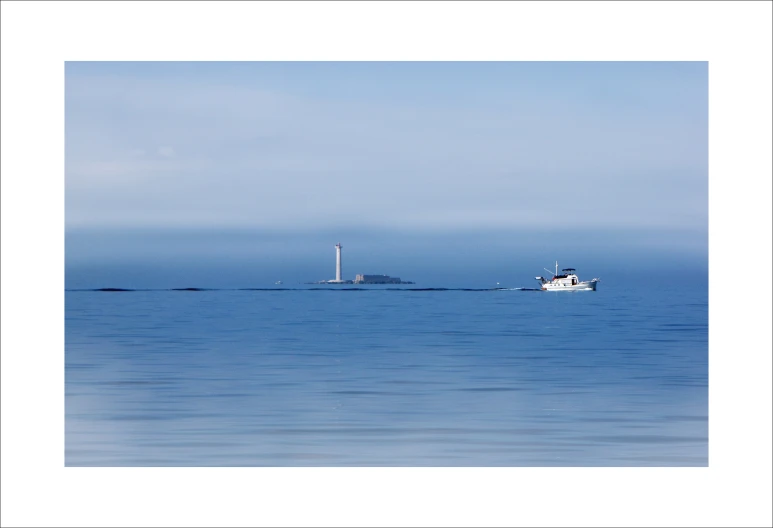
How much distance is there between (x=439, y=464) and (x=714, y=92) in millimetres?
4311

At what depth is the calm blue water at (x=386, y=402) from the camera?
7859mm

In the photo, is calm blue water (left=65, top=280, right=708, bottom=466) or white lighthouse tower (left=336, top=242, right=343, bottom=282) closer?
calm blue water (left=65, top=280, right=708, bottom=466)

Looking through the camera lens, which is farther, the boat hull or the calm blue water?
the boat hull

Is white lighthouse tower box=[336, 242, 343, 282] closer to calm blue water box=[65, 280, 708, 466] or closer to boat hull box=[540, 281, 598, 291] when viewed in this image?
boat hull box=[540, 281, 598, 291]

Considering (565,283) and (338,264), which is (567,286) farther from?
(338,264)

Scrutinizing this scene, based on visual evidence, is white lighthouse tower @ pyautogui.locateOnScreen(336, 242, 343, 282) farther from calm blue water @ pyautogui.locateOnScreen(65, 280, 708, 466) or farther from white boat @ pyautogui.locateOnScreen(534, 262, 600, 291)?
calm blue water @ pyautogui.locateOnScreen(65, 280, 708, 466)

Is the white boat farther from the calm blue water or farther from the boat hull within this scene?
the calm blue water

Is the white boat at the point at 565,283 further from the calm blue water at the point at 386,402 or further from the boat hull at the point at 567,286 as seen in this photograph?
the calm blue water at the point at 386,402

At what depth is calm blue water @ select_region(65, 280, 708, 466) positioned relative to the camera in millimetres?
7859

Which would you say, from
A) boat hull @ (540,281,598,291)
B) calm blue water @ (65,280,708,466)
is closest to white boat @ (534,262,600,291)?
boat hull @ (540,281,598,291)

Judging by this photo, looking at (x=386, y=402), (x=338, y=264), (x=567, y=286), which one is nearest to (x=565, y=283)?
(x=567, y=286)

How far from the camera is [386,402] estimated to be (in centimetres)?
1043

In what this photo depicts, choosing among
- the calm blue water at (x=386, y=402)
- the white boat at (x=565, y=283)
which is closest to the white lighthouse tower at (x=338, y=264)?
the white boat at (x=565, y=283)

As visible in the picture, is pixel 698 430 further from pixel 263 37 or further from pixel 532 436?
pixel 263 37
